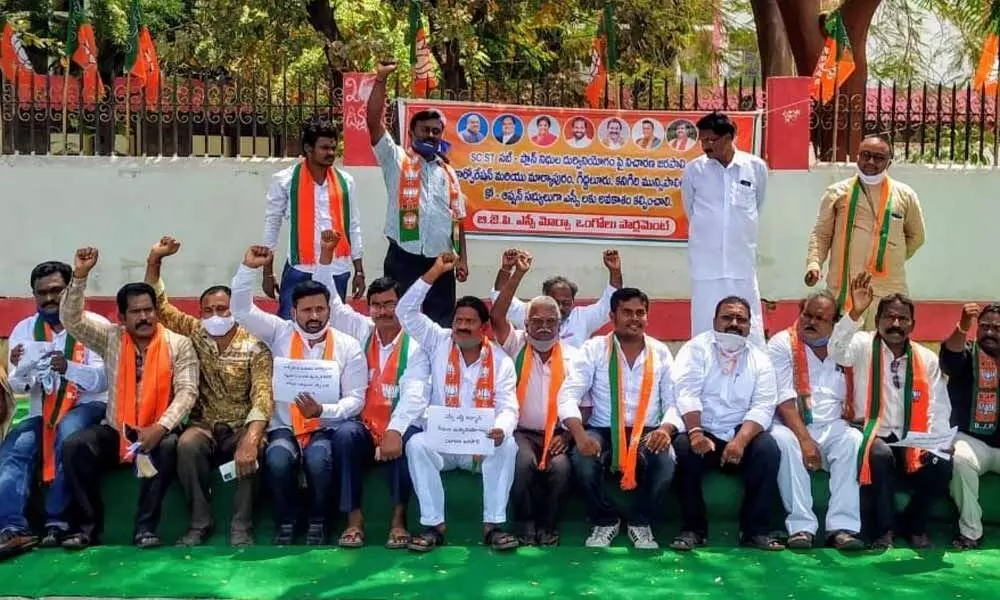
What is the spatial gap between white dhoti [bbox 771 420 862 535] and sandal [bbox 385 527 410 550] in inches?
70.4

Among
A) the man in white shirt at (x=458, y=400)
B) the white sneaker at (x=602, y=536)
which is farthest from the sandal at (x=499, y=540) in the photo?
the white sneaker at (x=602, y=536)

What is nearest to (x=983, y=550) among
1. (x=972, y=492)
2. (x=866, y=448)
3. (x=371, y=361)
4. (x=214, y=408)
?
(x=972, y=492)

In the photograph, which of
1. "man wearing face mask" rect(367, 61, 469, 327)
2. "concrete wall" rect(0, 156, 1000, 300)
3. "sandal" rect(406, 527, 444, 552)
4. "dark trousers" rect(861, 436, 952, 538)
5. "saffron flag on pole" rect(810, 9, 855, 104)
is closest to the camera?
"sandal" rect(406, 527, 444, 552)

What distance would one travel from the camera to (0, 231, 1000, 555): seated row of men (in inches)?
217

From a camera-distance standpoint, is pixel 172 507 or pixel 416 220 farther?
pixel 416 220

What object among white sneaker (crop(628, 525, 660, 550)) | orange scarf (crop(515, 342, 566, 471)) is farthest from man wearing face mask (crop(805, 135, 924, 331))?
white sneaker (crop(628, 525, 660, 550))

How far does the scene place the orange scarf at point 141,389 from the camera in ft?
18.5

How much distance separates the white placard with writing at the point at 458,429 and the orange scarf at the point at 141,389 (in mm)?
1322

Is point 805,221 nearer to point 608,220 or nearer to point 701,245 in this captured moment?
point 608,220

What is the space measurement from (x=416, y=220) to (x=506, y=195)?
2767 millimetres

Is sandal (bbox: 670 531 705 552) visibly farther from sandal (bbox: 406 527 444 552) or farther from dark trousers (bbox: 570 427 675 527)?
sandal (bbox: 406 527 444 552)

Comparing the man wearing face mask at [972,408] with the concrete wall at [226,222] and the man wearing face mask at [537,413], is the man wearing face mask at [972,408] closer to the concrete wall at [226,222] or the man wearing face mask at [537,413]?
the man wearing face mask at [537,413]

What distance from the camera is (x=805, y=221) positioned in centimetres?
945

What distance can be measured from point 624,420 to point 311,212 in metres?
2.18
